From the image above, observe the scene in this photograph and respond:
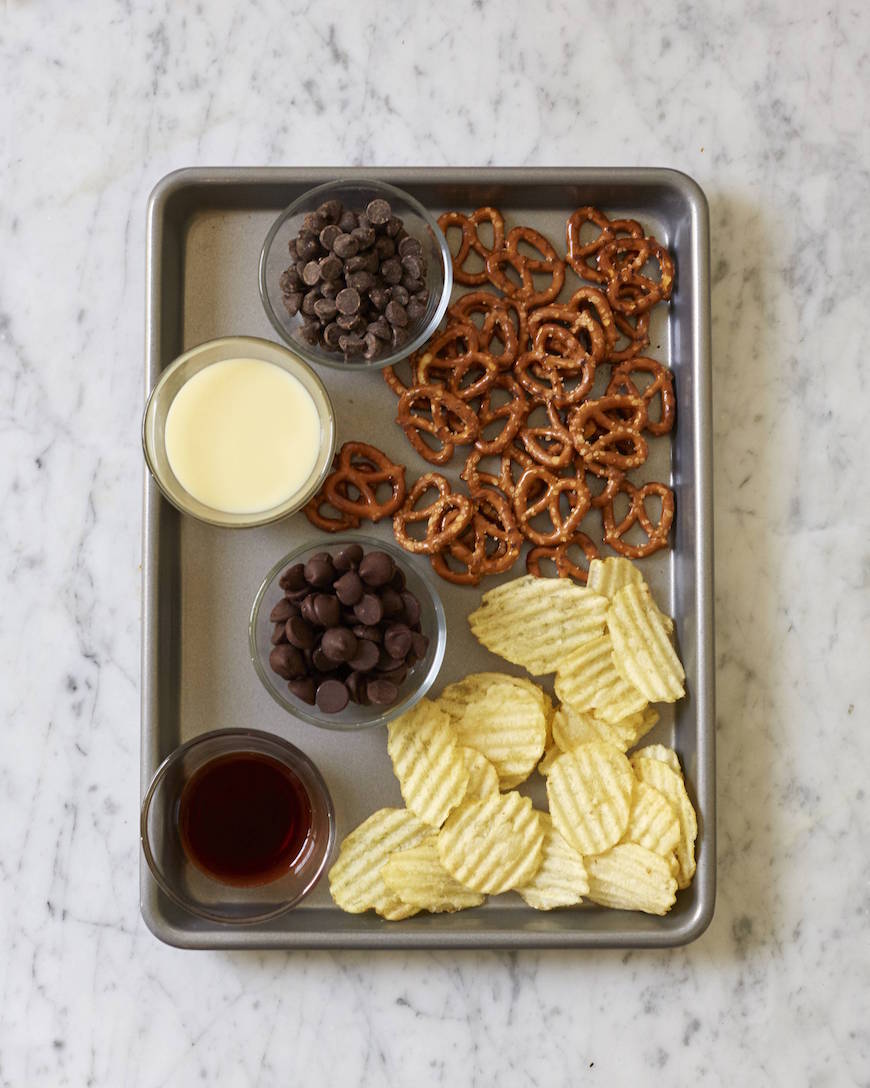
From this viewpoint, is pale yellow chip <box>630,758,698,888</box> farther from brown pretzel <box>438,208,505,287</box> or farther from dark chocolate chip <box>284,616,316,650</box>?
brown pretzel <box>438,208,505,287</box>

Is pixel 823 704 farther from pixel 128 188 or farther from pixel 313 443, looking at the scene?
pixel 128 188

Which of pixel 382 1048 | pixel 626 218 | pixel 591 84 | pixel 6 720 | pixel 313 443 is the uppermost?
pixel 591 84

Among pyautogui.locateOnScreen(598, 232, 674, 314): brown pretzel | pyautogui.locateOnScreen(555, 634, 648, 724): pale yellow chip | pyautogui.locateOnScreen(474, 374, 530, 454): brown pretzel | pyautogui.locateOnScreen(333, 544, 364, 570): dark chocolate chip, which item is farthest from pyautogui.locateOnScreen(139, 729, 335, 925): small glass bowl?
pyautogui.locateOnScreen(598, 232, 674, 314): brown pretzel

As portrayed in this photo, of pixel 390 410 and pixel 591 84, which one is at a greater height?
pixel 591 84

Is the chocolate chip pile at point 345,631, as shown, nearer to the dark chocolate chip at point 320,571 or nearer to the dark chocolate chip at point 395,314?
the dark chocolate chip at point 320,571

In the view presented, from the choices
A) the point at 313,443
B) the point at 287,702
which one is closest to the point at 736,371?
the point at 313,443
